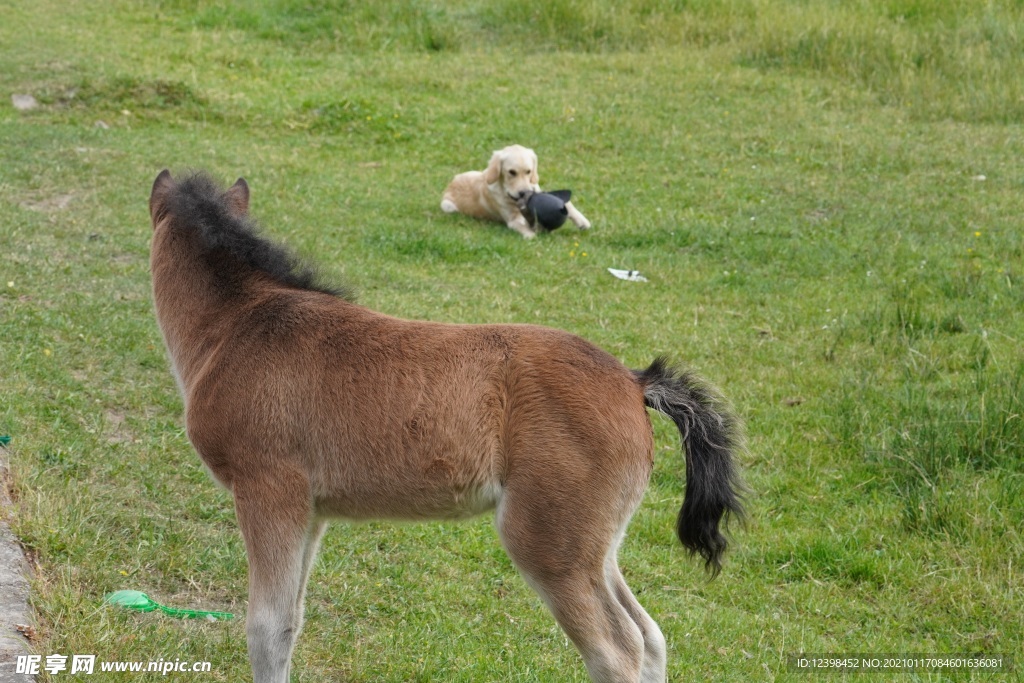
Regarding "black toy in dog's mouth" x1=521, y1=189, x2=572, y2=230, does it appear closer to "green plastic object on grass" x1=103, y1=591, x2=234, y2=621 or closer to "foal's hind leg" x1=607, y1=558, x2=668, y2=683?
"green plastic object on grass" x1=103, y1=591, x2=234, y2=621

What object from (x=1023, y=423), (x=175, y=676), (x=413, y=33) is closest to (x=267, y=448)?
(x=175, y=676)

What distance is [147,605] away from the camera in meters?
4.14

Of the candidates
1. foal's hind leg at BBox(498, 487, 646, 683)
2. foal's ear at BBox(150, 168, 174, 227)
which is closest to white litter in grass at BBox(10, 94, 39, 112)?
foal's ear at BBox(150, 168, 174, 227)

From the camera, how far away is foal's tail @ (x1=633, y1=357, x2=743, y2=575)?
3646 millimetres

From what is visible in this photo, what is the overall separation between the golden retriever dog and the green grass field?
9.3 inches

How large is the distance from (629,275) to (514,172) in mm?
1805

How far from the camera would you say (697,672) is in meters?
4.36

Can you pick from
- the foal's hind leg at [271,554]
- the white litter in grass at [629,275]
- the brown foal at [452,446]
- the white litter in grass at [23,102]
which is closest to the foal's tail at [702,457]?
the brown foal at [452,446]

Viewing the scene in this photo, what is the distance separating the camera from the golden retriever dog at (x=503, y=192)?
10008 millimetres

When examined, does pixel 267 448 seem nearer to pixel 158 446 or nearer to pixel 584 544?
pixel 584 544

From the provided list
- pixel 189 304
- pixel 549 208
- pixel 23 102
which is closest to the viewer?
pixel 189 304

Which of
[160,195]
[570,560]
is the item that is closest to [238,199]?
[160,195]

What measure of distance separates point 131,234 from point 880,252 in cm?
619

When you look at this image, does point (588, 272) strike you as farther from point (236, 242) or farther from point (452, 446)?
point (452, 446)
